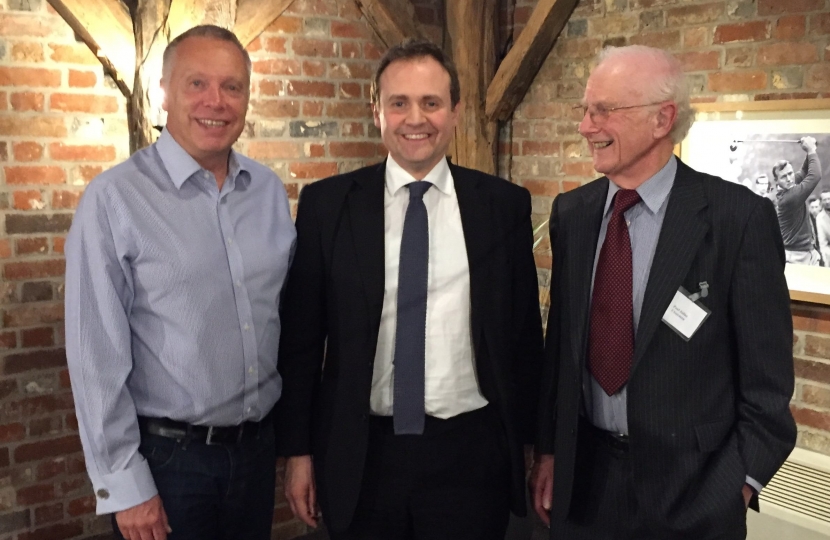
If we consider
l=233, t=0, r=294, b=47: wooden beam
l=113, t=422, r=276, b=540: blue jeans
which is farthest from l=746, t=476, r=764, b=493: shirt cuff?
l=233, t=0, r=294, b=47: wooden beam

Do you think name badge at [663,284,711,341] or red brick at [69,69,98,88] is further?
red brick at [69,69,98,88]

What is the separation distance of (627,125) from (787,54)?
1.40 m

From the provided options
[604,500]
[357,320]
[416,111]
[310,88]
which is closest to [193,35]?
[416,111]

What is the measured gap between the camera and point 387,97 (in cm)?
189

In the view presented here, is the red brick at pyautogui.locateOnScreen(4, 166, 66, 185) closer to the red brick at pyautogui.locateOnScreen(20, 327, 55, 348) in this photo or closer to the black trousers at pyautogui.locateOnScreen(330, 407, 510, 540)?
the red brick at pyautogui.locateOnScreen(20, 327, 55, 348)

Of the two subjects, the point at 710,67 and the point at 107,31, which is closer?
the point at 107,31

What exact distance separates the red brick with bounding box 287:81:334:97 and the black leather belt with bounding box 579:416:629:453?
2028 millimetres

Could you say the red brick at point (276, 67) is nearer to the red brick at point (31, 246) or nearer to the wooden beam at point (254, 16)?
the wooden beam at point (254, 16)

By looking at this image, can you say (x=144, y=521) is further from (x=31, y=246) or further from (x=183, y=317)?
(x=31, y=246)

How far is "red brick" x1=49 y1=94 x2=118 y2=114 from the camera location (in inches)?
104

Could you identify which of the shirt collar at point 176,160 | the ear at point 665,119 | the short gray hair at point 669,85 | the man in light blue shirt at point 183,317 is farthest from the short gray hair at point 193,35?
the ear at point 665,119

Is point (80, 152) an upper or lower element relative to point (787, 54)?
lower

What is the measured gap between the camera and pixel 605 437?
1.75 m

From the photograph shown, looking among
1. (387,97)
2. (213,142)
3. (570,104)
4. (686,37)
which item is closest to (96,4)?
(213,142)
